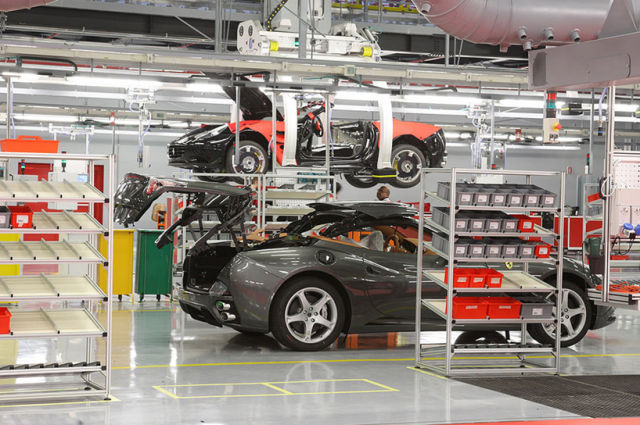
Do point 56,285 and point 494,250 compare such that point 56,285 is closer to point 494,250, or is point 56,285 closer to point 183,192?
point 183,192

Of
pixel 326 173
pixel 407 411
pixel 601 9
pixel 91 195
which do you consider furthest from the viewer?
pixel 326 173

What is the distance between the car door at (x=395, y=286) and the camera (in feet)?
28.6

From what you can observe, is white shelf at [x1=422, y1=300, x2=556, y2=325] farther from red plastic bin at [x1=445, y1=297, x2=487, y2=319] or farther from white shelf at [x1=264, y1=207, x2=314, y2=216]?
white shelf at [x1=264, y1=207, x2=314, y2=216]

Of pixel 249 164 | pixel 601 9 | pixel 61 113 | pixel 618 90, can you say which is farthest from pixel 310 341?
pixel 61 113

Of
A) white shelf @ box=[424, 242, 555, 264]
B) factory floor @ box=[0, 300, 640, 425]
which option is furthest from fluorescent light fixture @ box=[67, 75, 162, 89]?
white shelf @ box=[424, 242, 555, 264]

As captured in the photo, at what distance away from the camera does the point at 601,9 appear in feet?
25.3

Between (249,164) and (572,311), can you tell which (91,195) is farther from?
(249,164)

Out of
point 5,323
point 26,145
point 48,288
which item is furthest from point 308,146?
point 5,323

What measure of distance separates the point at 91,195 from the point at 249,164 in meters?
8.85

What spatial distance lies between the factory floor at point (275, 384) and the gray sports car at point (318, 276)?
1.11 ft

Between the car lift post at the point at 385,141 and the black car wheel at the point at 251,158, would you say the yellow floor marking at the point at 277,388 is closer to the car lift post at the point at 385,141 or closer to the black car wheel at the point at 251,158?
the car lift post at the point at 385,141

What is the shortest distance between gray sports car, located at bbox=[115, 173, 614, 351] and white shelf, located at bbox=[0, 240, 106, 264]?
152 cm

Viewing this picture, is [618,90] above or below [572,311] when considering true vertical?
above

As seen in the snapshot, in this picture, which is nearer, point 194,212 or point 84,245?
point 84,245
